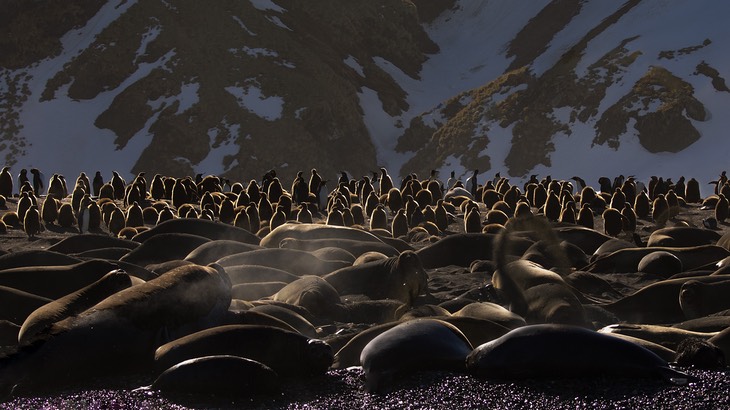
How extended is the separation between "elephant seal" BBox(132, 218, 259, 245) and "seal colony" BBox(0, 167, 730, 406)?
0.04 metres

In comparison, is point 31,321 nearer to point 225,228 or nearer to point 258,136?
point 225,228

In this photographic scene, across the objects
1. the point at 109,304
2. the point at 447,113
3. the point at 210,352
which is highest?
the point at 109,304

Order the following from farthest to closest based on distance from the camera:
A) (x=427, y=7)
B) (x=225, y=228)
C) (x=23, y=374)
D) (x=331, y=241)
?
(x=427, y=7), (x=225, y=228), (x=331, y=241), (x=23, y=374)

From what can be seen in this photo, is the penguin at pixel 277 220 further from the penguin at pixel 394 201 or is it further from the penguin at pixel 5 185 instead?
the penguin at pixel 5 185

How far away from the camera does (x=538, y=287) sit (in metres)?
9.09

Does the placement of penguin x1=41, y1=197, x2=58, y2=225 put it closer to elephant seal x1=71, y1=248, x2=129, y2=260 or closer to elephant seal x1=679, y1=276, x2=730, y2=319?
elephant seal x1=71, y1=248, x2=129, y2=260

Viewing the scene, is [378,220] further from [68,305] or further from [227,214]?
[68,305]

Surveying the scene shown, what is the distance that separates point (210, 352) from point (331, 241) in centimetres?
824

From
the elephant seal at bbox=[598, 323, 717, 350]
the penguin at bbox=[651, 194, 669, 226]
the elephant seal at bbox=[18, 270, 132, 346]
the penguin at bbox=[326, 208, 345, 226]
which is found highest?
the elephant seal at bbox=[18, 270, 132, 346]

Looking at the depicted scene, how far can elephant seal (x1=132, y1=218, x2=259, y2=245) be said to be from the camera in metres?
15.4

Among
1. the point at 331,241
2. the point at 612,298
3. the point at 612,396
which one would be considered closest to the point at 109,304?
the point at 612,396

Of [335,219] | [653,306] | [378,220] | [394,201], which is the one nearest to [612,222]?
[378,220]

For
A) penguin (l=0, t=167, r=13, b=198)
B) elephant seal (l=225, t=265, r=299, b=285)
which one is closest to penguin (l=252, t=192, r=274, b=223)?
elephant seal (l=225, t=265, r=299, b=285)

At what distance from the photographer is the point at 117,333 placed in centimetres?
628
